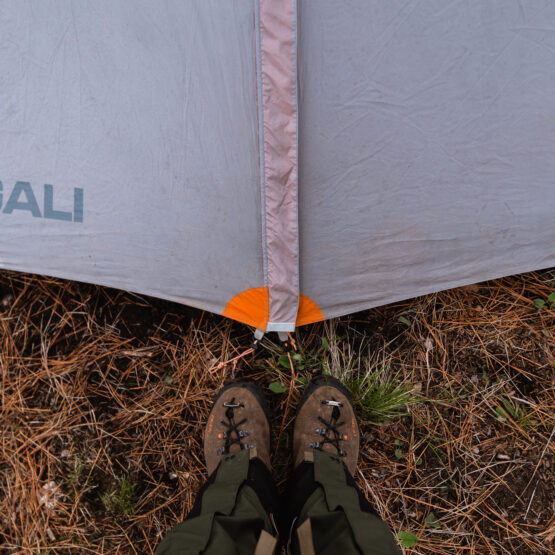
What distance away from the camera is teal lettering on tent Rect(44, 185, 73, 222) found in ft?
2.84

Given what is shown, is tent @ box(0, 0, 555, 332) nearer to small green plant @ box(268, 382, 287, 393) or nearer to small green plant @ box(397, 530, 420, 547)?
small green plant @ box(268, 382, 287, 393)

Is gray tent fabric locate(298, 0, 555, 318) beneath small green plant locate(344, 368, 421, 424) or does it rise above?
above

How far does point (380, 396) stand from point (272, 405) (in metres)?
0.36

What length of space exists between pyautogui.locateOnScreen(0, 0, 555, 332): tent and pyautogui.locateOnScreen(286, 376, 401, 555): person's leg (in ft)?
1.20

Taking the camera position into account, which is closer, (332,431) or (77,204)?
(77,204)

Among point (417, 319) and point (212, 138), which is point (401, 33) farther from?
point (417, 319)

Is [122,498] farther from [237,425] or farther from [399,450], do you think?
[399,450]

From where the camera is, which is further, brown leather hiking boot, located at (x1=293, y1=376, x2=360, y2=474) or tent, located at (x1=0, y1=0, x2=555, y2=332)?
brown leather hiking boot, located at (x1=293, y1=376, x2=360, y2=474)

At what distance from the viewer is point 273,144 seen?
2.66 ft

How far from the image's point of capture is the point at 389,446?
1122 millimetres

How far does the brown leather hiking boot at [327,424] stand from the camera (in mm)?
1082

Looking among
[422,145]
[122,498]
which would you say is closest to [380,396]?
[422,145]

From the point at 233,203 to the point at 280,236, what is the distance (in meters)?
A: 0.14

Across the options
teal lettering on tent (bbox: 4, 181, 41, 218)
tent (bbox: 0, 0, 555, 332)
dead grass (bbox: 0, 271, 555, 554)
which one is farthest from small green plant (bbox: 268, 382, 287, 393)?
teal lettering on tent (bbox: 4, 181, 41, 218)
